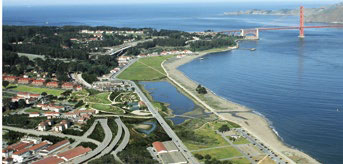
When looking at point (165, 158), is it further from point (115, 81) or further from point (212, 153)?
point (115, 81)

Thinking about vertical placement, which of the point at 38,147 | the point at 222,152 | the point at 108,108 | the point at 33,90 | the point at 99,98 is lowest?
the point at 222,152

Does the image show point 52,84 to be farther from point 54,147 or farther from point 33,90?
point 54,147

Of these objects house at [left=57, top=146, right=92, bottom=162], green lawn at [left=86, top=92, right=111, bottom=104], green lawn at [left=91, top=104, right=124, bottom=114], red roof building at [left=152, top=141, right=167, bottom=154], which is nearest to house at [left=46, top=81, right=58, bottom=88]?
green lawn at [left=86, top=92, right=111, bottom=104]

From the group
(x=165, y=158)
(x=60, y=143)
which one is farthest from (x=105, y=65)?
(x=165, y=158)

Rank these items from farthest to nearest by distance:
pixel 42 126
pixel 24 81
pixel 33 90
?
pixel 24 81 < pixel 33 90 < pixel 42 126

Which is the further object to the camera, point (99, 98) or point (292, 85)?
point (292, 85)

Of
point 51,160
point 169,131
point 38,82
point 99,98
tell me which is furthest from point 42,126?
point 38,82

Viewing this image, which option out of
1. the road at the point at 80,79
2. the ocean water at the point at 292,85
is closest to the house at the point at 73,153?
Answer: the ocean water at the point at 292,85
